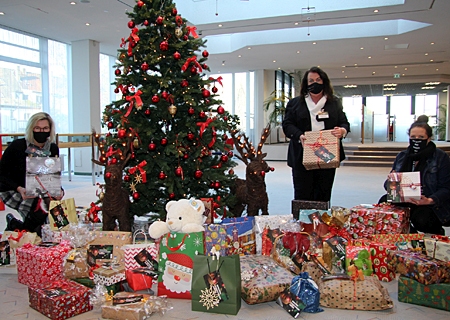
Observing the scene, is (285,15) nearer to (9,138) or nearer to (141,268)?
(9,138)

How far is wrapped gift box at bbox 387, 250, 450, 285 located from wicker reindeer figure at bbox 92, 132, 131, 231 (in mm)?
2023

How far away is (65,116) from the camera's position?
10.7 metres

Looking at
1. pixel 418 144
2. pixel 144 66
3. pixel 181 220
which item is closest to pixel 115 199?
pixel 181 220

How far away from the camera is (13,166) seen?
3.43 meters

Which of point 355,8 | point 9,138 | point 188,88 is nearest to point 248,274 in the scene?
point 188,88

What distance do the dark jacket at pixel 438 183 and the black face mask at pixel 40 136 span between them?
3.22 m

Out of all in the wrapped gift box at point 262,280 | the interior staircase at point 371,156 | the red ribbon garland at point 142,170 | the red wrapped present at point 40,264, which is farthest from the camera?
→ the interior staircase at point 371,156

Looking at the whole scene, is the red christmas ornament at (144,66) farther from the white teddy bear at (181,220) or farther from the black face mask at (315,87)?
the black face mask at (315,87)

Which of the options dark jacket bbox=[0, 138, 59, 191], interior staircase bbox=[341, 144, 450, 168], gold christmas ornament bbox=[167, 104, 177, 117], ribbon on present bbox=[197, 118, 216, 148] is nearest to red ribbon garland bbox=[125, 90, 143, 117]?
gold christmas ornament bbox=[167, 104, 177, 117]

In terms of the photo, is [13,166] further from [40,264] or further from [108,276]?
[108,276]

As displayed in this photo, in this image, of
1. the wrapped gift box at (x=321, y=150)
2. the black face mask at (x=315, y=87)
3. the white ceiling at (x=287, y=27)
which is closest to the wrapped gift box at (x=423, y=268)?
the wrapped gift box at (x=321, y=150)

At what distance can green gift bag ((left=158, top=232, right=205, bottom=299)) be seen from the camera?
2.38 m

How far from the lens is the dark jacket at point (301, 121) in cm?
341

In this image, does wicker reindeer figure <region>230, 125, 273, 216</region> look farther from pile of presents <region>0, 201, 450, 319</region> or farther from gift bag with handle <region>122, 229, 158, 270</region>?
gift bag with handle <region>122, 229, 158, 270</region>
